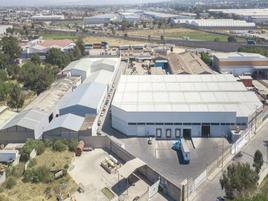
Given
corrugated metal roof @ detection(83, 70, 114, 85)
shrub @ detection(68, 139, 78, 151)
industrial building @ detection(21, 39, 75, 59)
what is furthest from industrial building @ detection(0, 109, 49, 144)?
industrial building @ detection(21, 39, 75, 59)

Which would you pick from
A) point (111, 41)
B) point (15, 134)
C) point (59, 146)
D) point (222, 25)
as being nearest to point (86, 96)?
point (15, 134)

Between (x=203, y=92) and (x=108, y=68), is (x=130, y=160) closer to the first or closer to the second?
(x=203, y=92)

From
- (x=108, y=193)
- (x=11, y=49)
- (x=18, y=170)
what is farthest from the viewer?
(x=11, y=49)

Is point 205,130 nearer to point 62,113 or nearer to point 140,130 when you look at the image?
point 140,130

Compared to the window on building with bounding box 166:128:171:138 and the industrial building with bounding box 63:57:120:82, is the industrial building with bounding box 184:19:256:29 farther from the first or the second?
the window on building with bounding box 166:128:171:138

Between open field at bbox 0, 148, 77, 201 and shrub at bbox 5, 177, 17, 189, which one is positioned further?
shrub at bbox 5, 177, 17, 189

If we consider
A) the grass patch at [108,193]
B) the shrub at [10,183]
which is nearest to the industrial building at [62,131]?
the shrub at [10,183]

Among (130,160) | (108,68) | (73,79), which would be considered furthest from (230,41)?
(130,160)
